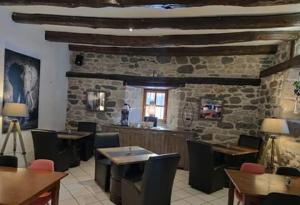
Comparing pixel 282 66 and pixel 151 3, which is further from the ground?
pixel 151 3

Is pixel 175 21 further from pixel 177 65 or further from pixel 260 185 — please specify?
pixel 260 185

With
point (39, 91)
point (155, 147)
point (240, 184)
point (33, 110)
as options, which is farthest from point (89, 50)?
point (240, 184)

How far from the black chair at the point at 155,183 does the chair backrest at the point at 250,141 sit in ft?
9.81

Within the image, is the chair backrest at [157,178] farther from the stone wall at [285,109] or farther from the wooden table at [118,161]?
the stone wall at [285,109]

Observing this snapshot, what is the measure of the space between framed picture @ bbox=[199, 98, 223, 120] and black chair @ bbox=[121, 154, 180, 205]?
321cm

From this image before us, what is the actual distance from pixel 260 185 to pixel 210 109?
3.59 meters

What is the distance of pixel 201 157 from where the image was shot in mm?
4598

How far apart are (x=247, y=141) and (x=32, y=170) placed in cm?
453

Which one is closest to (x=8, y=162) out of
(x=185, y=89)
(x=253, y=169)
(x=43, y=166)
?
(x=43, y=166)

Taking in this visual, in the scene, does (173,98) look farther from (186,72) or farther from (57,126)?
(57,126)

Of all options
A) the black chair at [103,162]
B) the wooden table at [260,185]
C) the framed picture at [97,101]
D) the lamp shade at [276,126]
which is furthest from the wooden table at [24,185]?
the framed picture at [97,101]

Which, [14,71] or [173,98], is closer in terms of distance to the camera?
[14,71]

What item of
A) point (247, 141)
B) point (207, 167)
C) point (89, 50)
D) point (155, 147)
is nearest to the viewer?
point (207, 167)

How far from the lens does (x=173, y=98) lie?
6.92m
